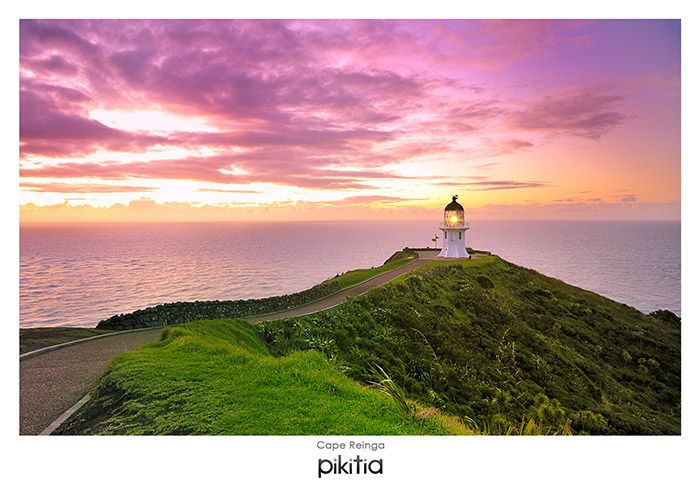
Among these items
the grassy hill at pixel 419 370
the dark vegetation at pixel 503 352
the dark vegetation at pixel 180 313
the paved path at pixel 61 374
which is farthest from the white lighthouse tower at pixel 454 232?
the paved path at pixel 61 374

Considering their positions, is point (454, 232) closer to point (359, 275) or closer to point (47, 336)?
point (359, 275)

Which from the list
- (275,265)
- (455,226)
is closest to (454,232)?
(455,226)

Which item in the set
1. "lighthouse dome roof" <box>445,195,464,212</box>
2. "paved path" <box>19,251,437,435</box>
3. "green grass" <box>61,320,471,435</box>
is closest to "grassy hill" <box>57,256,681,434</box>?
→ "green grass" <box>61,320,471,435</box>

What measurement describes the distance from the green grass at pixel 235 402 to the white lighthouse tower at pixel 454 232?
2273 cm

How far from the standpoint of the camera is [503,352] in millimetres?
13797

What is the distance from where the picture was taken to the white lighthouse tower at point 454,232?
2859 centimetres

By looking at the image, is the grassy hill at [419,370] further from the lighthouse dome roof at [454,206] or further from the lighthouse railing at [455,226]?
the lighthouse dome roof at [454,206]

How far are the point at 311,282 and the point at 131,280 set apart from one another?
12371 millimetres

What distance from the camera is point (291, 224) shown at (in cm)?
14700

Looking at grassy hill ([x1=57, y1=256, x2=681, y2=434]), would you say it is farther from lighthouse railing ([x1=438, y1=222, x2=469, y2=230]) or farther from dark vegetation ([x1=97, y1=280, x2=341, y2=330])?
lighthouse railing ([x1=438, y1=222, x2=469, y2=230])

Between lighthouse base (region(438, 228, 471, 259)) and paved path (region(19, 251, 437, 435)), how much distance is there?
856 inches

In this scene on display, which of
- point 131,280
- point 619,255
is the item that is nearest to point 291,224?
point 131,280

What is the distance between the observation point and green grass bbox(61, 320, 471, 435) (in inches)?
219

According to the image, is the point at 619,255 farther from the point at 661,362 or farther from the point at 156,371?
the point at 156,371
